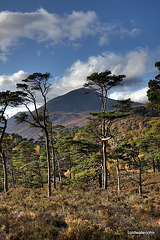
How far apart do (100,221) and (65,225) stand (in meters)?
1.53

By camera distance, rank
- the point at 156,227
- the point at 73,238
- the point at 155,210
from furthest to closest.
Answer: the point at 155,210 → the point at 156,227 → the point at 73,238

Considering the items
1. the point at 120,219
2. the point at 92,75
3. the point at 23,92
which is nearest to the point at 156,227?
the point at 120,219

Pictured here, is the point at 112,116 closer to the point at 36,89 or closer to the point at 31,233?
the point at 36,89

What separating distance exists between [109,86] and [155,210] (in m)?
12.2

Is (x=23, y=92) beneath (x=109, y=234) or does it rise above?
above

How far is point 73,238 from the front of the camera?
16.7ft

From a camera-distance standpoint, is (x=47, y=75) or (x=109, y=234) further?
(x=47, y=75)

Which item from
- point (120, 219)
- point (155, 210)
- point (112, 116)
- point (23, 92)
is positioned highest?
point (23, 92)

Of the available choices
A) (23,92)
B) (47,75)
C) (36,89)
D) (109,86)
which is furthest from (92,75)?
(23,92)

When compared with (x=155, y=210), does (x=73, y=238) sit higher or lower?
higher

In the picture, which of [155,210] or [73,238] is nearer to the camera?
[73,238]

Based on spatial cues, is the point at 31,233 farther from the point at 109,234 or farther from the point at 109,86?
the point at 109,86

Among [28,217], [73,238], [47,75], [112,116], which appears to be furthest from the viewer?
[47,75]

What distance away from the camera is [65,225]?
243 inches
